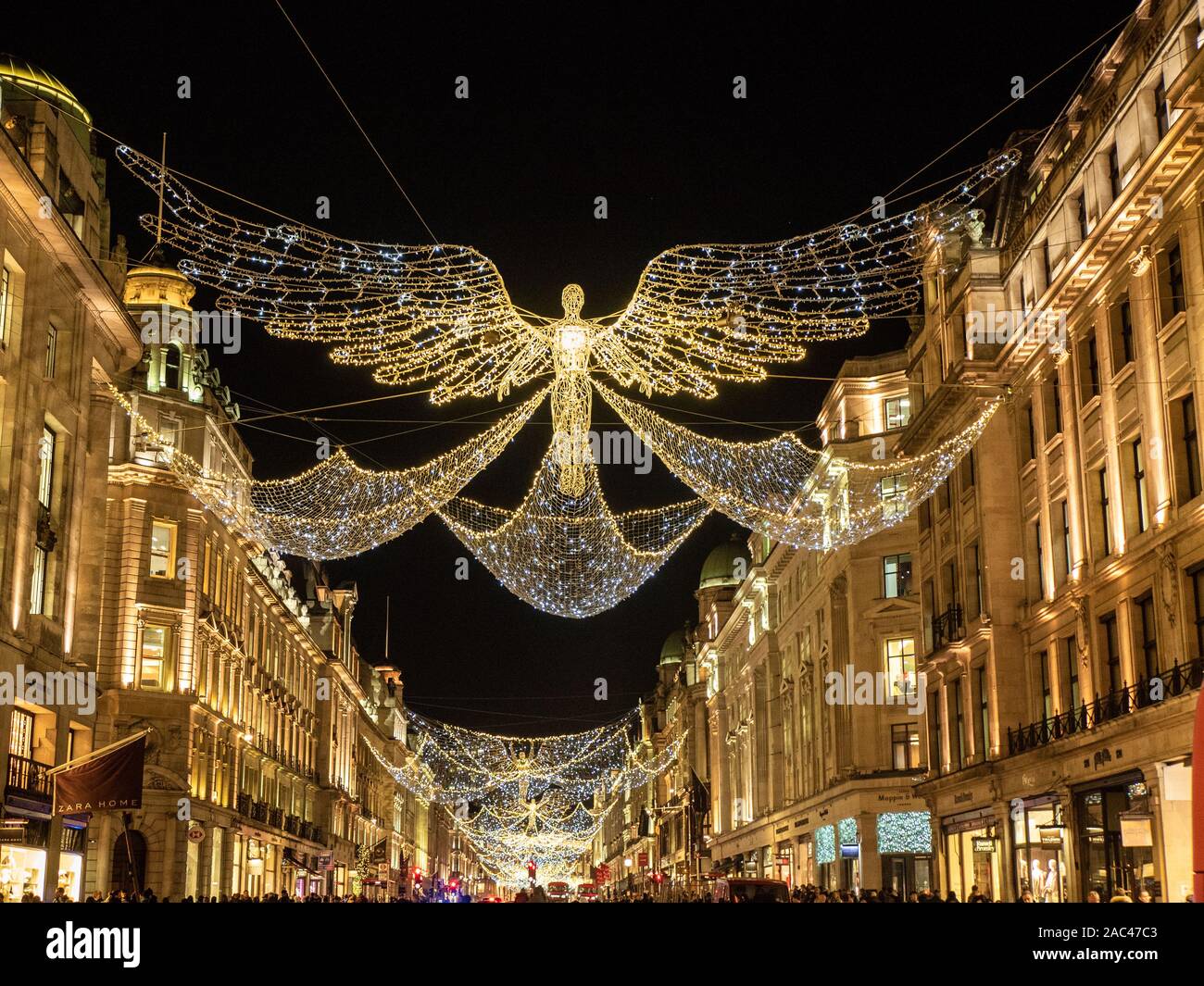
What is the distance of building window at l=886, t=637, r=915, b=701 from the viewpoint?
5100 centimetres

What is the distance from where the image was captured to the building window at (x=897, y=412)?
54.2 m

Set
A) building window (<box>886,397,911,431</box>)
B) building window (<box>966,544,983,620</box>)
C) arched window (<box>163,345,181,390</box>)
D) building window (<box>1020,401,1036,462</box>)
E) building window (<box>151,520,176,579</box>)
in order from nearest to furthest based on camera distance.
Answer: building window (<box>1020,401,1036,462</box>)
building window (<box>966,544,983,620</box>)
building window (<box>151,520,176,579</box>)
arched window (<box>163,345,181,390</box>)
building window (<box>886,397,911,431</box>)

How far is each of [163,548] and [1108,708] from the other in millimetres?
32057

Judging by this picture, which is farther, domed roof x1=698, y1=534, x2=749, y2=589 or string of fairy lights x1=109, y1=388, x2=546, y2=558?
domed roof x1=698, y1=534, x2=749, y2=589

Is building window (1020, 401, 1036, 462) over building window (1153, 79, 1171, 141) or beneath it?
beneath

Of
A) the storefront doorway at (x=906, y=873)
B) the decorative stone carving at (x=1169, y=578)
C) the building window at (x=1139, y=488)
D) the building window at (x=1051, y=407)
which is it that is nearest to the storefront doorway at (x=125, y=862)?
the storefront doorway at (x=906, y=873)

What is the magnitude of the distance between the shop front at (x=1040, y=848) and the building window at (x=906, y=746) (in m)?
14.2

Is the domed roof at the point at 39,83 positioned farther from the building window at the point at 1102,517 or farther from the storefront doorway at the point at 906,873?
the storefront doorway at the point at 906,873

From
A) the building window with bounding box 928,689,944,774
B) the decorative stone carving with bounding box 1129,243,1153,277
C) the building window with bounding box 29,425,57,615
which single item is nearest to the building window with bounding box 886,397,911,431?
the building window with bounding box 928,689,944,774

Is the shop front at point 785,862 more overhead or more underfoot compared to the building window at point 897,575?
more underfoot

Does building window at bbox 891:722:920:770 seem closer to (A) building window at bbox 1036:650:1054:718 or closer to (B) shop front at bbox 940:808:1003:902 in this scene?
(B) shop front at bbox 940:808:1003:902

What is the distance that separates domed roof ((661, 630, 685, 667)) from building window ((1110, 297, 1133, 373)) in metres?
112

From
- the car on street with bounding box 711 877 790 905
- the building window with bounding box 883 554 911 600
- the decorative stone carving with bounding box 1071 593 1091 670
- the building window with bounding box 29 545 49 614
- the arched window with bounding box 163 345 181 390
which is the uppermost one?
the arched window with bounding box 163 345 181 390

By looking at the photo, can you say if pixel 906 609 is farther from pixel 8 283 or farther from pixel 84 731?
pixel 8 283
